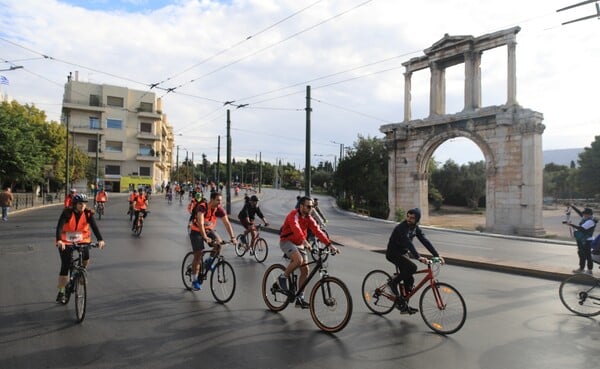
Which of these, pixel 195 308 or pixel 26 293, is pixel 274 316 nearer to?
pixel 195 308

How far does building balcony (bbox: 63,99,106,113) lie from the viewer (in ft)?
214

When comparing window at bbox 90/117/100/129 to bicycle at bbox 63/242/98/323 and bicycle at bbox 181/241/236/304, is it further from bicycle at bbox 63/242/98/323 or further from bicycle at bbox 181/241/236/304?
bicycle at bbox 63/242/98/323

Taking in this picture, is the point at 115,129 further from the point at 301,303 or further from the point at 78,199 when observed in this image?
the point at 301,303

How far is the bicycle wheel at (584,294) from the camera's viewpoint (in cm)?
674

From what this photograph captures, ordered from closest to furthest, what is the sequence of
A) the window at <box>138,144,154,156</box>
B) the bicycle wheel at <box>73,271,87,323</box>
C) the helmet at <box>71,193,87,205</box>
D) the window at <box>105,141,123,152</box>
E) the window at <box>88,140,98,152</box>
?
the bicycle wheel at <box>73,271,87,323</box>, the helmet at <box>71,193,87,205</box>, the window at <box>88,140,98,152</box>, the window at <box>105,141,123,152</box>, the window at <box>138,144,154,156</box>

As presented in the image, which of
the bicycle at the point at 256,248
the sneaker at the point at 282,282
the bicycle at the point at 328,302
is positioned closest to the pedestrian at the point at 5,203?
the bicycle at the point at 256,248

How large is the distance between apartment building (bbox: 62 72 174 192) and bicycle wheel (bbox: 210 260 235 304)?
63.9 metres

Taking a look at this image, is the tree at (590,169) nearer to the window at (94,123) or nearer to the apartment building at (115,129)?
the apartment building at (115,129)

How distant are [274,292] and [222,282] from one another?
103cm

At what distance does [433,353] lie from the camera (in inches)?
193

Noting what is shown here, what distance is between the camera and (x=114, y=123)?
226ft

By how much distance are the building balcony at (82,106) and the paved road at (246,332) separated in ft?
209

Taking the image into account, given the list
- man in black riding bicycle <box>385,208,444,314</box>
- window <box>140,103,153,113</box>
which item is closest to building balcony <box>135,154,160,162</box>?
window <box>140,103,153,113</box>

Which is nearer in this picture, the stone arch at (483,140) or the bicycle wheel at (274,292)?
the bicycle wheel at (274,292)
